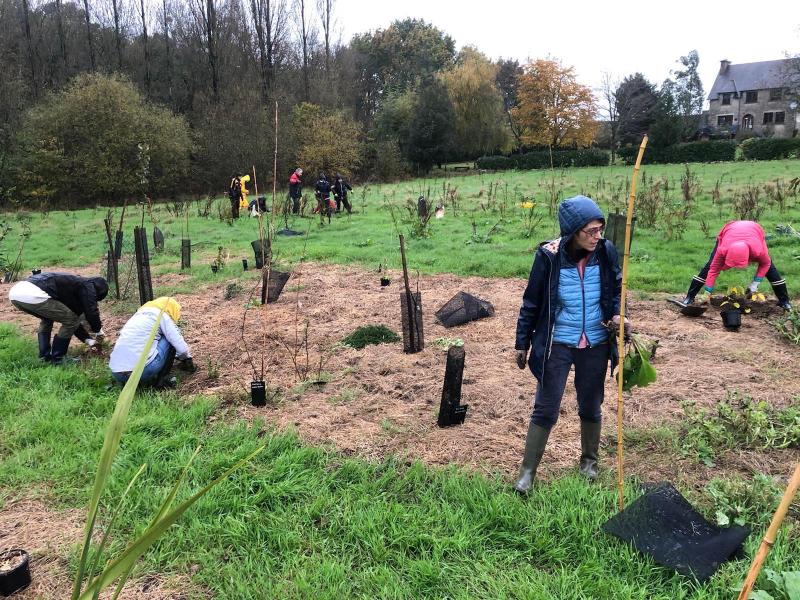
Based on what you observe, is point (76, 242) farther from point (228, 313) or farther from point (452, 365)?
point (452, 365)

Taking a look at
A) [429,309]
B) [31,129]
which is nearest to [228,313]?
[429,309]

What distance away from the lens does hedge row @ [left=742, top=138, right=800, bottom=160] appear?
90.3 feet

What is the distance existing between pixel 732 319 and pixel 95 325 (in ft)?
21.3

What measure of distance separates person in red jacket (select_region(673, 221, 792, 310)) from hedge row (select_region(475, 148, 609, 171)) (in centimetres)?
2663

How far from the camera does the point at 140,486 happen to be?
322 cm

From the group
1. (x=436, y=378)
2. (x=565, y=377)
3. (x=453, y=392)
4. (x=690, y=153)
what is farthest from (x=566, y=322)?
(x=690, y=153)

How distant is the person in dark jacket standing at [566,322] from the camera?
9.50 ft

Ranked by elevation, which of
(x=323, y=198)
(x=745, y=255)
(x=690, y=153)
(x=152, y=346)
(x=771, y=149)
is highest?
(x=690, y=153)

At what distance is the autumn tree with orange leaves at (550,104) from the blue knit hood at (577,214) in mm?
Answer: 37159

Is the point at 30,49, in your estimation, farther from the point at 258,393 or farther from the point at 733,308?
the point at 733,308

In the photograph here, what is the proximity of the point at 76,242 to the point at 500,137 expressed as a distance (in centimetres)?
3127

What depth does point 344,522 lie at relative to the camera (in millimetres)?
2877

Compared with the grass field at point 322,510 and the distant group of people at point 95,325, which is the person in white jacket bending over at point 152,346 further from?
the grass field at point 322,510

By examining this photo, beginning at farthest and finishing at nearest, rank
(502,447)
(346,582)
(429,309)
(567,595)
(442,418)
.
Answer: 1. (429,309)
2. (442,418)
3. (502,447)
4. (346,582)
5. (567,595)
